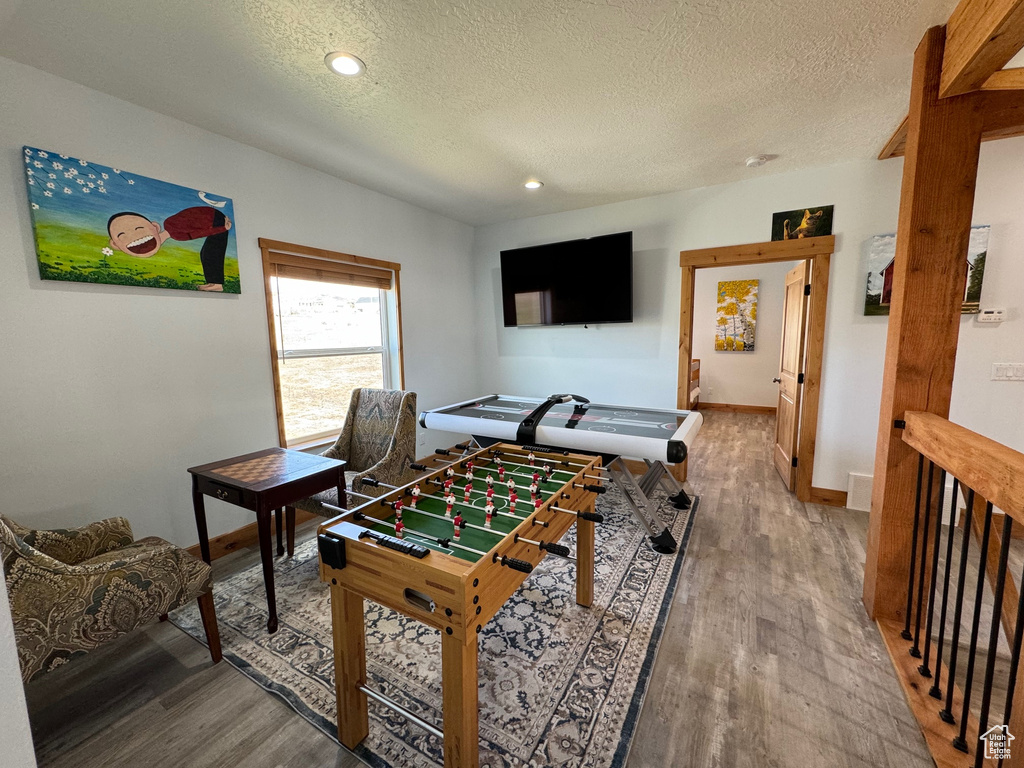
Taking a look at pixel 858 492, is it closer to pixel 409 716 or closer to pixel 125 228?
pixel 409 716

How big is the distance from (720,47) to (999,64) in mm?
934

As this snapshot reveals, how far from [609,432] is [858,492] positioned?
2.18 metres

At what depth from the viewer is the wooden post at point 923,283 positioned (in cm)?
164

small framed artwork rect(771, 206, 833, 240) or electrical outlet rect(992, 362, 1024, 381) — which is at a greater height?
small framed artwork rect(771, 206, 833, 240)

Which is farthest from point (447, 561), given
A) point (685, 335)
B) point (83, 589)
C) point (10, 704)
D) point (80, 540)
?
point (685, 335)

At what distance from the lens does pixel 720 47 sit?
1.75m

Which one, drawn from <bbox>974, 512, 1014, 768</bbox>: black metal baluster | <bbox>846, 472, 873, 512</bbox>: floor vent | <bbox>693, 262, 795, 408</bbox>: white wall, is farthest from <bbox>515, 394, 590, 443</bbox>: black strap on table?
<bbox>693, 262, 795, 408</bbox>: white wall

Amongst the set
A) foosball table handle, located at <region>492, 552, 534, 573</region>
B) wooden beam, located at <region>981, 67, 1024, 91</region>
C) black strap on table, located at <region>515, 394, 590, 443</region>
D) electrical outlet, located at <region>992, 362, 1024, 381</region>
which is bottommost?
foosball table handle, located at <region>492, 552, 534, 573</region>

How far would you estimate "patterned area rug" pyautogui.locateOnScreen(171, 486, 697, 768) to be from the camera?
55.2 inches

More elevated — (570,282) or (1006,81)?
(1006,81)

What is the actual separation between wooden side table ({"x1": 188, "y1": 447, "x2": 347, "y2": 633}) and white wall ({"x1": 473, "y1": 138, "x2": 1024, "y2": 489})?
103 inches

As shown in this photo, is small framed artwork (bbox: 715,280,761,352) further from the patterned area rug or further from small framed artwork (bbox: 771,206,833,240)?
the patterned area rug

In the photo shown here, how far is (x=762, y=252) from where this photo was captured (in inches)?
127

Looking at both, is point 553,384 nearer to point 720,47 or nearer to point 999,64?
point 720,47
